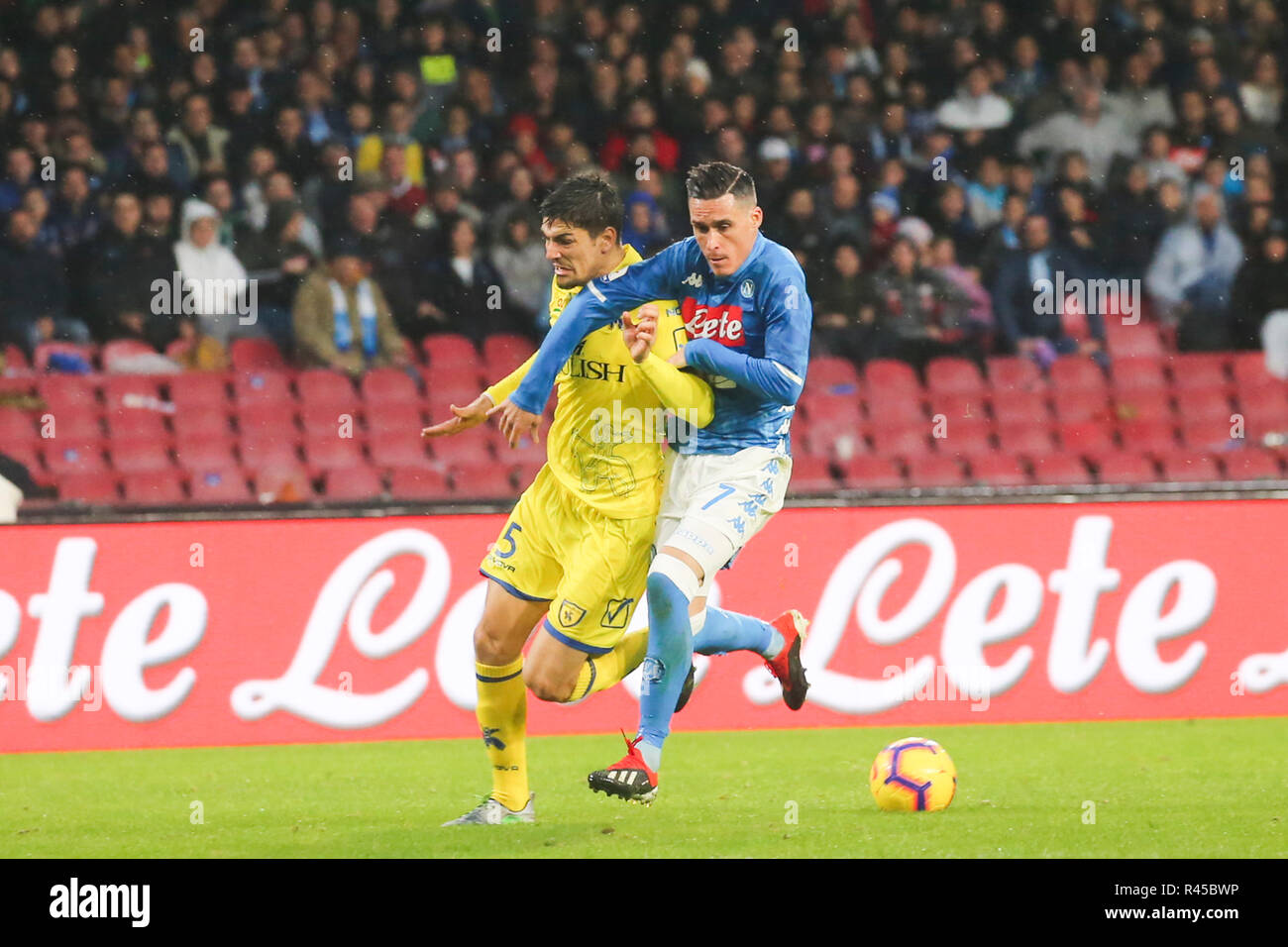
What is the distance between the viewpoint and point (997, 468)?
11.8m

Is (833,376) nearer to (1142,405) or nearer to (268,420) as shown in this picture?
(1142,405)

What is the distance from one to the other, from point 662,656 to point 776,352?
1.05 m

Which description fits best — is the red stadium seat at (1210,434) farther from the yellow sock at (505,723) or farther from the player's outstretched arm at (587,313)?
the yellow sock at (505,723)

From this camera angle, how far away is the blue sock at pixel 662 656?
5.83 meters

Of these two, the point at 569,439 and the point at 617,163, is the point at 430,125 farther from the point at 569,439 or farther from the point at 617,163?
the point at 569,439

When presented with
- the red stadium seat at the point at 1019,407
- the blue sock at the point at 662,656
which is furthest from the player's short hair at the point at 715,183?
the red stadium seat at the point at 1019,407

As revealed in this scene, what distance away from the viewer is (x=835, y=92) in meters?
13.4

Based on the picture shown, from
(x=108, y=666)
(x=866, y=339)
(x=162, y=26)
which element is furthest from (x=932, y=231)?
(x=108, y=666)

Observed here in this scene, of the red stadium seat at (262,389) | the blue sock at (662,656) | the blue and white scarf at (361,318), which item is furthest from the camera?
the blue and white scarf at (361,318)

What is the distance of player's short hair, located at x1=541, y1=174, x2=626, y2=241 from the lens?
19.7 feet

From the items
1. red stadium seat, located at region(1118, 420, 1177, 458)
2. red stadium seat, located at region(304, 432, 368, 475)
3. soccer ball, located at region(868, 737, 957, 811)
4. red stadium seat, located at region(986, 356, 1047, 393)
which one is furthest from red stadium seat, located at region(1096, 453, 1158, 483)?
soccer ball, located at region(868, 737, 957, 811)

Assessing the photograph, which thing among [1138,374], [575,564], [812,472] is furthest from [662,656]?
[1138,374]

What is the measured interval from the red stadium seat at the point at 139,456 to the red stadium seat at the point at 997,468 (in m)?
5.07

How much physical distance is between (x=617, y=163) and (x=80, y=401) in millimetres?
4046
